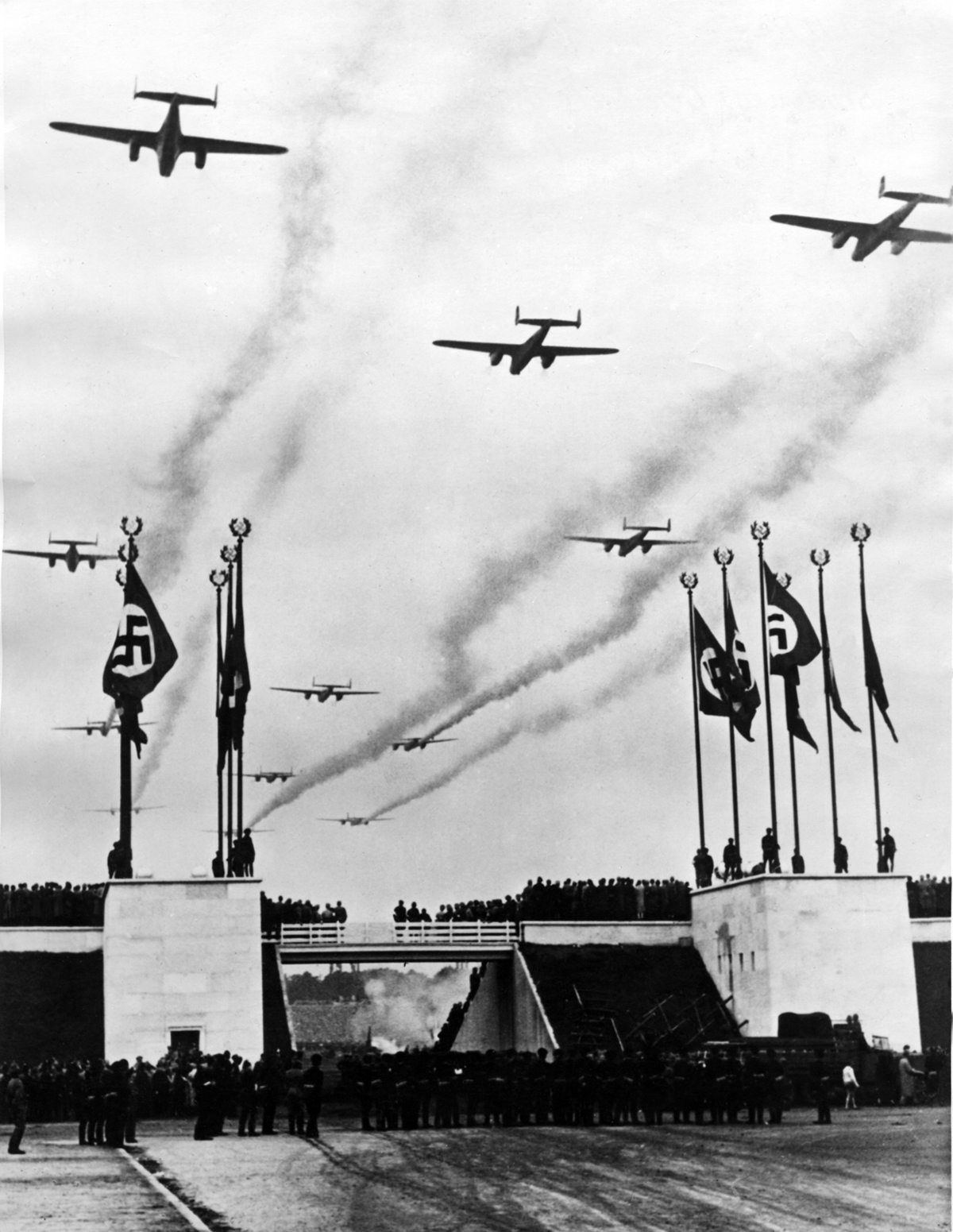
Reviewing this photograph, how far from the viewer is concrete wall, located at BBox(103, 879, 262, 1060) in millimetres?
45875

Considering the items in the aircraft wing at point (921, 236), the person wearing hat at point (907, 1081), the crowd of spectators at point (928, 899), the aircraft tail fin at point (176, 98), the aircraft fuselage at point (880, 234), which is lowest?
the person wearing hat at point (907, 1081)

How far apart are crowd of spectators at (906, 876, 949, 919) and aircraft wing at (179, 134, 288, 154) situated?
31.5m

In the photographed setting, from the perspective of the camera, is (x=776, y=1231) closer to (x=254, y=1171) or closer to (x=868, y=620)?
(x=254, y=1171)

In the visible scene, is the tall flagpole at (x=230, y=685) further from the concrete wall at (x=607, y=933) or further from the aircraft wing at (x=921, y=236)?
the aircraft wing at (x=921, y=236)

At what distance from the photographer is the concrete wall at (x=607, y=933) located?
52.8 meters

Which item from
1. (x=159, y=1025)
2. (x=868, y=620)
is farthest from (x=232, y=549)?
(x=868, y=620)

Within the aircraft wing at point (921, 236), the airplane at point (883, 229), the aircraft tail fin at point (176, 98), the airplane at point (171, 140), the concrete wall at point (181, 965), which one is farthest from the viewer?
the concrete wall at point (181, 965)

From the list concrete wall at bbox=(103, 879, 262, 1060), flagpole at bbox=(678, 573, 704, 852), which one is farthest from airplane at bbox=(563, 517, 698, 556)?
concrete wall at bbox=(103, 879, 262, 1060)

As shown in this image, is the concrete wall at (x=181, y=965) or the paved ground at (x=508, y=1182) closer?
the paved ground at (x=508, y=1182)

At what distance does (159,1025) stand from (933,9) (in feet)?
101

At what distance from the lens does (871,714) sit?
46.7m

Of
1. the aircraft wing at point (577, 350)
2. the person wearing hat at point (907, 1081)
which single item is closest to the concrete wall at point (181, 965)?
the aircraft wing at point (577, 350)

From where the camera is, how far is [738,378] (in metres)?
37.4

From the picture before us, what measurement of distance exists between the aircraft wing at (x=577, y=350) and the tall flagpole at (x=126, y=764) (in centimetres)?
1079
